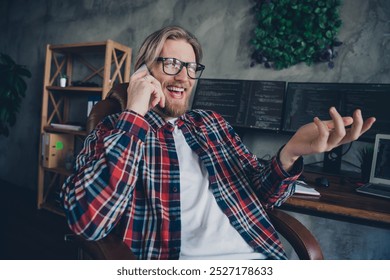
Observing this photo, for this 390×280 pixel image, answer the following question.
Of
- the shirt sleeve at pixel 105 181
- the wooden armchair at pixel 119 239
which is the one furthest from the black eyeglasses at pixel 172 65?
the shirt sleeve at pixel 105 181

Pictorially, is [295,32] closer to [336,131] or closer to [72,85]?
[336,131]

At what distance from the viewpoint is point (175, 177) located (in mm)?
1020

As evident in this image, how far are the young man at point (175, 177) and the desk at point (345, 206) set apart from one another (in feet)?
0.35

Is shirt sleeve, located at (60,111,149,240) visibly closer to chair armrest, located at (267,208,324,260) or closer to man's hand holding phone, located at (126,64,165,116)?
man's hand holding phone, located at (126,64,165,116)

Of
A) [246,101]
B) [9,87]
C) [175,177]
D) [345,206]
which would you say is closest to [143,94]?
[175,177]

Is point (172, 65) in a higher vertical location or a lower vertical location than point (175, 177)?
higher

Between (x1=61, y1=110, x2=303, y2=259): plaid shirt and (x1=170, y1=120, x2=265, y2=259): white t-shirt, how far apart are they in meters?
0.03

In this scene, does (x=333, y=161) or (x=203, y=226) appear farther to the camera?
(x=333, y=161)

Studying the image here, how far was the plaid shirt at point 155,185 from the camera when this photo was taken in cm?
83

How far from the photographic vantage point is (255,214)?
1.08 m

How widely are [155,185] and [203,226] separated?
22 centimetres

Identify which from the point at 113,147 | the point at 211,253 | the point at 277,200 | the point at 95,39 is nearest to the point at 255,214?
the point at 277,200

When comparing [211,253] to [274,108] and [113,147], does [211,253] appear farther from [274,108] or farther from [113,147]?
[274,108]
